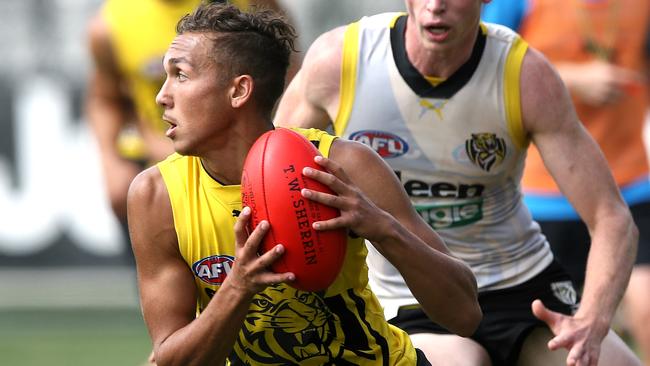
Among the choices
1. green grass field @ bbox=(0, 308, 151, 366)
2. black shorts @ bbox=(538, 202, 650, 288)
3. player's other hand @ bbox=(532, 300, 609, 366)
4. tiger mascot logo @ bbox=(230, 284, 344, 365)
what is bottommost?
green grass field @ bbox=(0, 308, 151, 366)

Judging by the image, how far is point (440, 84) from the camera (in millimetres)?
4988

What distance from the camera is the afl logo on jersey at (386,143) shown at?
5.02m

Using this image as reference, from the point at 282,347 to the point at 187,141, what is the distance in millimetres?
718

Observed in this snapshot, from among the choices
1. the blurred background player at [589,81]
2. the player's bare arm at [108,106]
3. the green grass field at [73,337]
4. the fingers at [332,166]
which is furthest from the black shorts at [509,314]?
the green grass field at [73,337]

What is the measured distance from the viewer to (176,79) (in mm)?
3994

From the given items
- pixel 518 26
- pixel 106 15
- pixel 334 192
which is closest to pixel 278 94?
pixel 334 192

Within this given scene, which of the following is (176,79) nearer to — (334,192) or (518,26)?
(334,192)

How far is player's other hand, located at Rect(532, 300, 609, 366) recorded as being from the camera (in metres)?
4.45

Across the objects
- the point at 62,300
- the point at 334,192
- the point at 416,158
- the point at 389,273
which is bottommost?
the point at 62,300

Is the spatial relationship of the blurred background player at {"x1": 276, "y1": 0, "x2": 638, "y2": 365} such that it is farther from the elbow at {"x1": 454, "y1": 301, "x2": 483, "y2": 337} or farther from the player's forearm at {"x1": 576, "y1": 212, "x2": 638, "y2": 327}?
the elbow at {"x1": 454, "y1": 301, "x2": 483, "y2": 337}

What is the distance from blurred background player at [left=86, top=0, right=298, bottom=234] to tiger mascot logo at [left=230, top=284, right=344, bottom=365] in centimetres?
403

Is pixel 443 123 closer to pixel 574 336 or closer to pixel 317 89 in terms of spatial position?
pixel 317 89

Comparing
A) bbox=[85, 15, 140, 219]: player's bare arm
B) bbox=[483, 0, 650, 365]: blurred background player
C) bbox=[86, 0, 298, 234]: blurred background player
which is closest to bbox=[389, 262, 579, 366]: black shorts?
bbox=[483, 0, 650, 365]: blurred background player

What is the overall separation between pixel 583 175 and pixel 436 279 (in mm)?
1051
